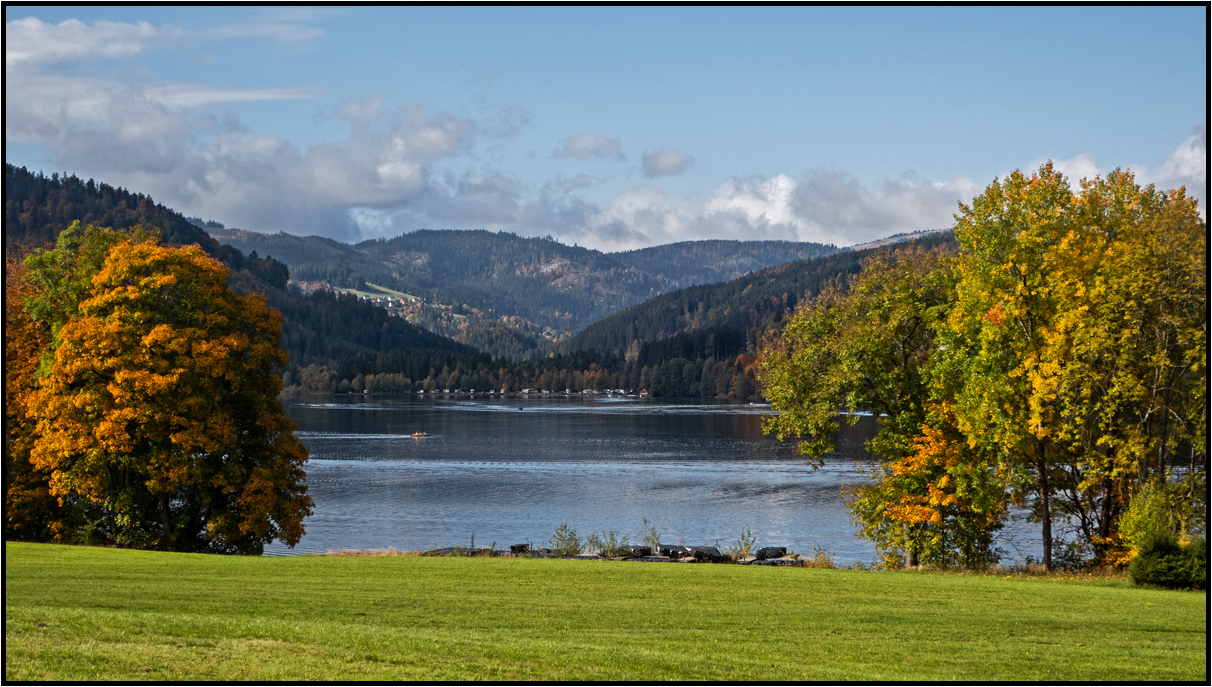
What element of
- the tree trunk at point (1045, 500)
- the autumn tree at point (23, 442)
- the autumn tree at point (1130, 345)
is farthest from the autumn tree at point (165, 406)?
the autumn tree at point (1130, 345)

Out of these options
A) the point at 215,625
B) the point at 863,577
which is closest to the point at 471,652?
the point at 215,625

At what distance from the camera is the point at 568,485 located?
72.8 meters

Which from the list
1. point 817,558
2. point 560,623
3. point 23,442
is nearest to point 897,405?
point 817,558

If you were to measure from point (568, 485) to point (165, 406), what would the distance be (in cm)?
4139

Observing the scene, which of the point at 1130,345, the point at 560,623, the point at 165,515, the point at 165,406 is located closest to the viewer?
the point at 560,623

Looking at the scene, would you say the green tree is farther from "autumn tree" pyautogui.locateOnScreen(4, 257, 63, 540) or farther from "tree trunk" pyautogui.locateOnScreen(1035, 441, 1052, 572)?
"autumn tree" pyautogui.locateOnScreen(4, 257, 63, 540)

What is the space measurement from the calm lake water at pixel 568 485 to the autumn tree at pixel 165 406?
23.2ft

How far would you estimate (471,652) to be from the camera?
520 inches

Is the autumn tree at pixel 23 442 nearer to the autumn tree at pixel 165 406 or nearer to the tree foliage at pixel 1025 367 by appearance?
the autumn tree at pixel 165 406

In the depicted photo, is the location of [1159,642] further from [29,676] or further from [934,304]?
[934,304]

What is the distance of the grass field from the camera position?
1234 centimetres

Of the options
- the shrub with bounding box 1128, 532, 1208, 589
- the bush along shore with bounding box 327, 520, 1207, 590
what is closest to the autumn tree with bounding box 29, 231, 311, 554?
the bush along shore with bounding box 327, 520, 1207, 590

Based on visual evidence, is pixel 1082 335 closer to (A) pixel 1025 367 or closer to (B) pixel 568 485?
(A) pixel 1025 367

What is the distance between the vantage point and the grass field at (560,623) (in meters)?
12.3
